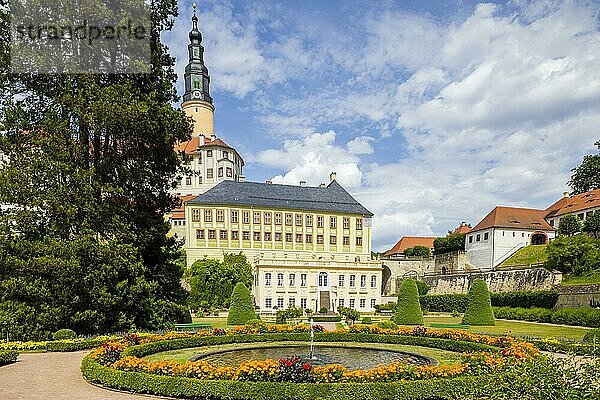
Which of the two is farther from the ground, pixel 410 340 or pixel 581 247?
pixel 581 247

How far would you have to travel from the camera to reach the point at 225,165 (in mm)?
80938

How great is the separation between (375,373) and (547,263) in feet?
118

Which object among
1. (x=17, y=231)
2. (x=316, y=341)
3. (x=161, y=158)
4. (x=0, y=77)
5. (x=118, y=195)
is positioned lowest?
(x=316, y=341)

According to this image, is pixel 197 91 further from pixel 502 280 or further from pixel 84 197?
pixel 84 197

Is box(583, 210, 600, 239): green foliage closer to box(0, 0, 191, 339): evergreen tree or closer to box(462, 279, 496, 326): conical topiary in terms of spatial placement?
box(462, 279, 496, 326): conical topiary

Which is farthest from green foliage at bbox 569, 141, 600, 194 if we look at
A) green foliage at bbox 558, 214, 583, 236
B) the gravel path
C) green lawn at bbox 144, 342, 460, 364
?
the gravel path

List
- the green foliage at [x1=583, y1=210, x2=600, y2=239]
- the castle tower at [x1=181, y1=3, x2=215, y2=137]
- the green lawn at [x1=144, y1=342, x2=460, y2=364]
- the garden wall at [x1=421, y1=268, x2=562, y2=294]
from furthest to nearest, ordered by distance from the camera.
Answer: the castle tower at [x1=181, y1=3, x2=215, y2=137] → the green foliage at [x1=583, y1=210, x2=600, y2=239] → the garden wall at [x1=421, y1=268, x2=562, y2=294] → the green lawn at [x1=144, y1=342, x2=460, y2=364]

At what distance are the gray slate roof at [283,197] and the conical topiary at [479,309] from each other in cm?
3444

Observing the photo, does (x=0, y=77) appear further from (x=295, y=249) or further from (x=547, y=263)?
(x=295, y=249)

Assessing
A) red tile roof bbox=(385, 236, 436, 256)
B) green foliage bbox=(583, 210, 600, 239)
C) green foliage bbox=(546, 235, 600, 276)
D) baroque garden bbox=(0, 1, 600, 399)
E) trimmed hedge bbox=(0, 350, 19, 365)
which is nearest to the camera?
baroque garden bbox=(0, 1, 600, 399)

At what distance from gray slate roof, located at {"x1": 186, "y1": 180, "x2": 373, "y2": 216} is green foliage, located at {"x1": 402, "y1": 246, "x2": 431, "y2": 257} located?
13232 mm

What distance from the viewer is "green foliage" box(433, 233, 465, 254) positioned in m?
62.9

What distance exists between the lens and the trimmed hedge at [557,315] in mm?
28425

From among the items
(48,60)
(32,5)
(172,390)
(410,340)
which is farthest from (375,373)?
(32,5)
